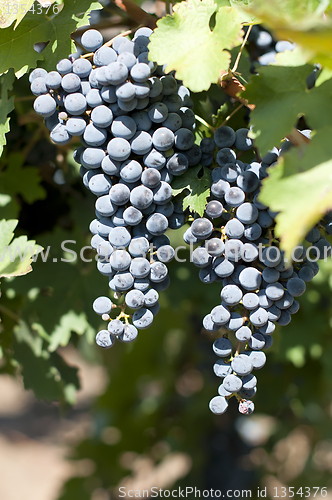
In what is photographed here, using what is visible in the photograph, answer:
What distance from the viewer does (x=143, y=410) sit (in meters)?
3.04

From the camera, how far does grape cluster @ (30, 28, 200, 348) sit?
2.56 feet

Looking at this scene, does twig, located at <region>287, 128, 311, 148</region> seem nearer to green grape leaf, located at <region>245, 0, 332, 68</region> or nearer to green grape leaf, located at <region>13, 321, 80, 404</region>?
green grape leaf, located at <region>245, 0, 332, 68</region>

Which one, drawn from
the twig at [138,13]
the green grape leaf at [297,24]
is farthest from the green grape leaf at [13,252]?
the green grape leaf at [297,24]

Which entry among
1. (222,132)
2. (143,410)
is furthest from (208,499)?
(222,132)

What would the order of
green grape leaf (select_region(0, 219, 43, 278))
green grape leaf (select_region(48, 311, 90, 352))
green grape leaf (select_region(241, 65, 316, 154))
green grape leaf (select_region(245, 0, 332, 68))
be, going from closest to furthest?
green grape leaf (select_region(245, 0, 332, 68)) < green grape leaf (select_region(241, 65, 316, 154)) < green grape leaf (select_region(0, 219, 43, 278)) < green grape leaf (select_region(48, 311, 90, 352))

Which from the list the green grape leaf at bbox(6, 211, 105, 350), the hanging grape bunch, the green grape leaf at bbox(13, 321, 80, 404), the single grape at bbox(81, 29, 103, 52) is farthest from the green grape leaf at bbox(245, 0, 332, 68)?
the green grape leaf at bbox(13, 321, 80, 404)

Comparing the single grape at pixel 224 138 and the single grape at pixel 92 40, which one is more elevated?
the single grape at pixel 92 40

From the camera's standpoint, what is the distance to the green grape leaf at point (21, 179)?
1325mm

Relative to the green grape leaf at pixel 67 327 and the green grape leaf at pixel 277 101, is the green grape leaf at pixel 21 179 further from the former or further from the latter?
the green grape leaf at pixel 277 101

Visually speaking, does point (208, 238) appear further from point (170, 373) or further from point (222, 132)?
point (170, 373)

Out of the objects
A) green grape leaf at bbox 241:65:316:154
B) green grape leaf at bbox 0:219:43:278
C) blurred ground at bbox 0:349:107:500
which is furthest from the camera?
blurred ground at bbox 0:349:107:500

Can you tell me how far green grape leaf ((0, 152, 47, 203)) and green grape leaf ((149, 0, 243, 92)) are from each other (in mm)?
714

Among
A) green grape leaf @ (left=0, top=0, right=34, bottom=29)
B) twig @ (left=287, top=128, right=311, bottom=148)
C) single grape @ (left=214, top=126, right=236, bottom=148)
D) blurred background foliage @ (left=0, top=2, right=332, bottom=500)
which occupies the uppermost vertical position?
green grape leaf @ (left=0, top=0, right=34, bottom=29)

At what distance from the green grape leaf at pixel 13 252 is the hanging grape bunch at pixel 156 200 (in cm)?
22
